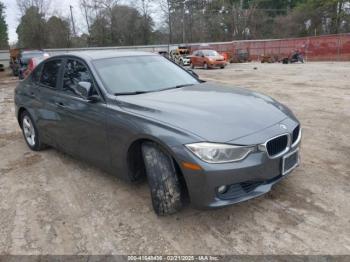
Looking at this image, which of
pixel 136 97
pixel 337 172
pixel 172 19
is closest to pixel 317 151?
pixel 337 172

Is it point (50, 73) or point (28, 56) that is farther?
point (28, 56)

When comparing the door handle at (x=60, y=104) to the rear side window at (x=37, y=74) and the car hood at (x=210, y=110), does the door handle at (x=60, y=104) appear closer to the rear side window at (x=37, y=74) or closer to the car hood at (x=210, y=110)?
the rear side window at (x=37, y=74)

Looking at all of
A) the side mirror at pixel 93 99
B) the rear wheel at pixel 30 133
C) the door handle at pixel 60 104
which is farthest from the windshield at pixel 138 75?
the rear wheel at pixel 30 133

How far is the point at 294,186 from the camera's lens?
154 inches

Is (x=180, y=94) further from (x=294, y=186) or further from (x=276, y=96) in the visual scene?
(x=276, y=96)

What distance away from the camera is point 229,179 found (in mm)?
2910

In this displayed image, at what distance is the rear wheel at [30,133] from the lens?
216 inches

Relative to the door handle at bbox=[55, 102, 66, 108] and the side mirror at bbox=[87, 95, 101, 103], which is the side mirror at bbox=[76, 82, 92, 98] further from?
the door handle at bbox=[55, 102, 66, 108]

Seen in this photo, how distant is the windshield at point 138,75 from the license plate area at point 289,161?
5.49 ft

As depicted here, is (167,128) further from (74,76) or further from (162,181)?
(74,76)

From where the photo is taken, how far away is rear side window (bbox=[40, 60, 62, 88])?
15.9 feet

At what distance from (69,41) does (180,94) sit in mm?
52019

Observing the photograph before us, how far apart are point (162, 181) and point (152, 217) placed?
513 mm

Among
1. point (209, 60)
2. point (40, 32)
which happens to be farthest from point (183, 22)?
point (209, 60)
